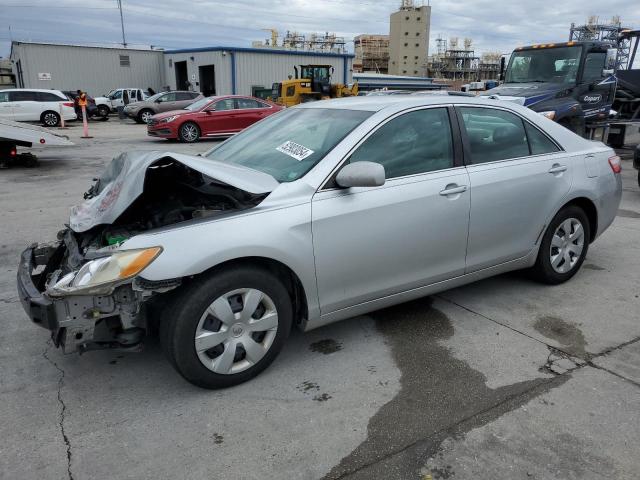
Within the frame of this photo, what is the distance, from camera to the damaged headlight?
259cm

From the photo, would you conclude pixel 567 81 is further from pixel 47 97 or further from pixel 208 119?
pixel 47 97

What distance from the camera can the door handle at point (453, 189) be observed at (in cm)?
352

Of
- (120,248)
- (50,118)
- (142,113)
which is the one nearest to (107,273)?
(120,248)

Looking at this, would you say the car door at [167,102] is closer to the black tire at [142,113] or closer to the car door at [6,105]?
the black tire at [142,113]

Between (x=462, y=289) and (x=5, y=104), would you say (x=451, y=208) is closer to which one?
(x=462, y=289)

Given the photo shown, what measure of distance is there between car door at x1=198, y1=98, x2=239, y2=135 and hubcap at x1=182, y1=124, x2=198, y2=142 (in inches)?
9.3

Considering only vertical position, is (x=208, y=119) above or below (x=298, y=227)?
below

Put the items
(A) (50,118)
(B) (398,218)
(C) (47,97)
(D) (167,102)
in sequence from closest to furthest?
(B) (398,218) < (C) (47,97) < (A) (50,118) < (D) (167,102)

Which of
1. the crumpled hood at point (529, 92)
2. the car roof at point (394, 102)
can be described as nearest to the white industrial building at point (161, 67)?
the crumpled hood at point (529, 92)

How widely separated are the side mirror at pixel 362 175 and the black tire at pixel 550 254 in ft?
6.48

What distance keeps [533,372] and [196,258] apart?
7.03ft

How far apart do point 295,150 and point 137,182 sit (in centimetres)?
106

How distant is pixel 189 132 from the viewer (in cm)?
1681

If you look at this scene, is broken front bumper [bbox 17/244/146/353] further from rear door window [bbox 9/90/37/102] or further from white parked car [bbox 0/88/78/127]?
rear door window [bbox 9/90/37/102]
